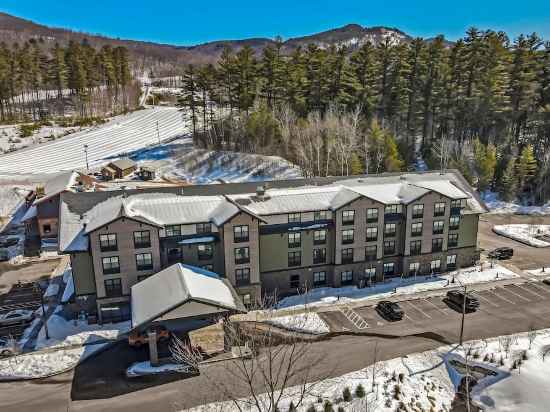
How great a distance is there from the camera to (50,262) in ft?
169

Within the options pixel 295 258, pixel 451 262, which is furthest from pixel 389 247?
pixel 295 258

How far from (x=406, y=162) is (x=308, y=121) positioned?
20.1 m

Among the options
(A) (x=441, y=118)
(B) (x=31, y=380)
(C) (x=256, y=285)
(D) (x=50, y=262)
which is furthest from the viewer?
(A) (x=441, y=118)

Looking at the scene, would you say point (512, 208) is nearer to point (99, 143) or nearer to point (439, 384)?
point (439, 384)

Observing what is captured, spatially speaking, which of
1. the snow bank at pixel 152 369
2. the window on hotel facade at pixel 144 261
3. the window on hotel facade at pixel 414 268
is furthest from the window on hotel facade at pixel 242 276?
the window on hotel facade at pixel 414 268

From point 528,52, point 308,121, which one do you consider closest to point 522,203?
point 528,52

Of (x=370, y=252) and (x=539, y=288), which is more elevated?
(x=370, y=252)

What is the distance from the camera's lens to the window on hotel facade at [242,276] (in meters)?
40.4

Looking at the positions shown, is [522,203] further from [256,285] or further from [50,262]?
[50,262]

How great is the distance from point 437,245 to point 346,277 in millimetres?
11263

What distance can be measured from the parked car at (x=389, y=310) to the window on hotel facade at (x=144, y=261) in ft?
71.3

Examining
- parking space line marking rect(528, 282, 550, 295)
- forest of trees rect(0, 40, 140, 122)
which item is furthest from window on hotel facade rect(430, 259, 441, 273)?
forest of trees rect(0, 40, 140, 122)

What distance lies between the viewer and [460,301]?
40.8 metres

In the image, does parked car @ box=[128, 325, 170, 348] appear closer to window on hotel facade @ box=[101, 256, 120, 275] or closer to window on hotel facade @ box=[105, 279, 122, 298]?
window on hotel facade @ box=[105, 279, 122, 298]
